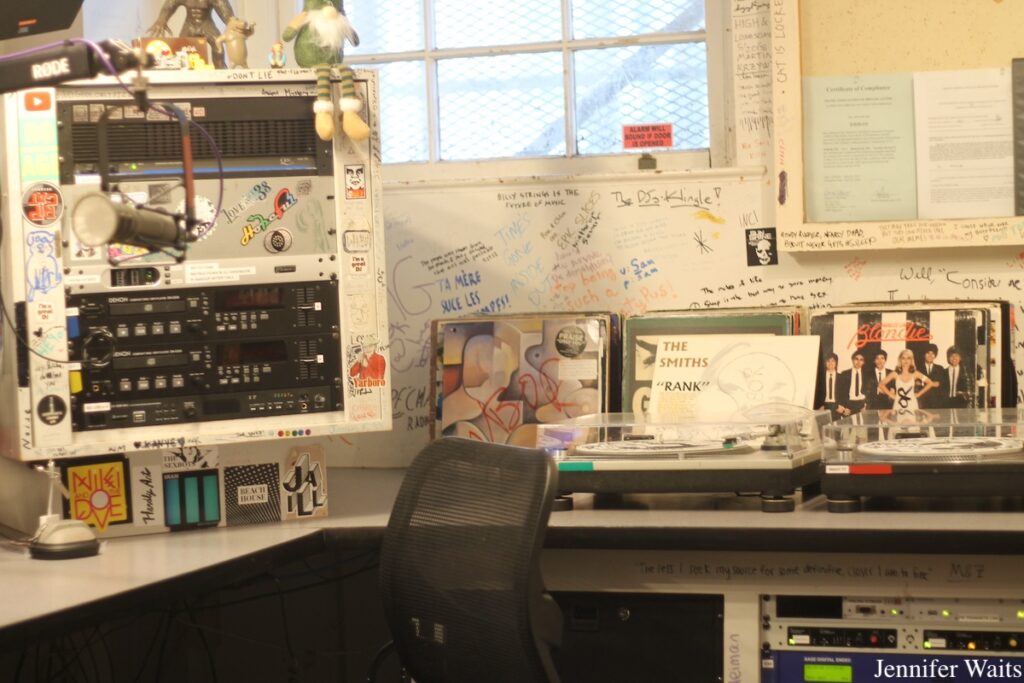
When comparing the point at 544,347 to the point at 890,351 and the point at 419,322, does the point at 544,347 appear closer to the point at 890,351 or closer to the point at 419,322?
the point at 419,322

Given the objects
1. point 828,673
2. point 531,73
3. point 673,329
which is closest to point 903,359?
point 673,329

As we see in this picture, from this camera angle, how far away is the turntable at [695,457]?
2303mm

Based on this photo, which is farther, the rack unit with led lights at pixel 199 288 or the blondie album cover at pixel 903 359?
the blondie album cover at pixel 903 359

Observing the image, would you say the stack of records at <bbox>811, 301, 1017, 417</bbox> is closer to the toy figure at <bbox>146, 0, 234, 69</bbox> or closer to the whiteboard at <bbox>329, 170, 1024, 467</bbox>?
the whiteboard at <bbox>329, 170, 1024, 467</bbox>

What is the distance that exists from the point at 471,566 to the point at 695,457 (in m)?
0.53

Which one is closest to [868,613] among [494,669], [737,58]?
[494,669]

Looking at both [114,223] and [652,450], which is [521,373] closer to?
[652,450]

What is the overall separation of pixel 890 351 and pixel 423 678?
132cm

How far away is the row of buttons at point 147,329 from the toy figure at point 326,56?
457mm

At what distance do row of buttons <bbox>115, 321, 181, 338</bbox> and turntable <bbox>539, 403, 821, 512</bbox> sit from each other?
0.74 m

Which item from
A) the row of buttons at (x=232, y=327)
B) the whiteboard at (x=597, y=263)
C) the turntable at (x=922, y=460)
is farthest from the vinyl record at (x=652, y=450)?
the whiteboard at (x=597, y=263)

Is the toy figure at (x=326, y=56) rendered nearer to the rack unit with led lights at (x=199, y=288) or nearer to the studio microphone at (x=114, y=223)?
the rack unit with led lights at (x=199, y=288)

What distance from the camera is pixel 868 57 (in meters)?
2.99

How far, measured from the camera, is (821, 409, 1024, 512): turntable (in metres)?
2.20
